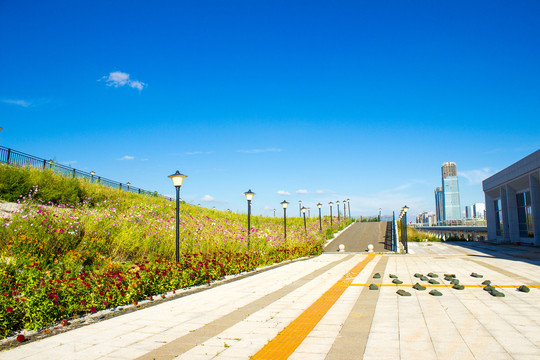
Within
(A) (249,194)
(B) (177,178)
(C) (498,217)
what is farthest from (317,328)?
(C) (498,217)

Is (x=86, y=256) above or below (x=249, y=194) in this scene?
below

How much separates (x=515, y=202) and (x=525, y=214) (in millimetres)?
1797

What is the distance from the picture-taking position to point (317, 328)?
5176 millimetres

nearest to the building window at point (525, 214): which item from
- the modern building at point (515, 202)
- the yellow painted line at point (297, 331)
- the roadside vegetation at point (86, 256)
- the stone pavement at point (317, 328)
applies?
the modern building at point (515, 202)

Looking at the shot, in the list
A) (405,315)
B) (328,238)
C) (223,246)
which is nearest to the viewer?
(405,315)

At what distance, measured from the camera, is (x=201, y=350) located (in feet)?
13.9

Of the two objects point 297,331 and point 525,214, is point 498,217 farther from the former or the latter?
point 297,331

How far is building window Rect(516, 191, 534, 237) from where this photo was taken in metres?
26.0

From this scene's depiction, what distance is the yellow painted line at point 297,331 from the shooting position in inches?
162

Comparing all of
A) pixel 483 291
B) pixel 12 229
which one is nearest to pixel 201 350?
pixel 483 291

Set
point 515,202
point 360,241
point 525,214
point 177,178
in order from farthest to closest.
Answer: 1. point 360,241
2. point 515,202
3. point 525,214
4. point 177,178

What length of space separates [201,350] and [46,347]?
7.09 ft

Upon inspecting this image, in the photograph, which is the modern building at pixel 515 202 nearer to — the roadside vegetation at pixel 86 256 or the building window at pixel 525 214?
the building window at pixel 525 214

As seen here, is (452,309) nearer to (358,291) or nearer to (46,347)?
(358,291)
